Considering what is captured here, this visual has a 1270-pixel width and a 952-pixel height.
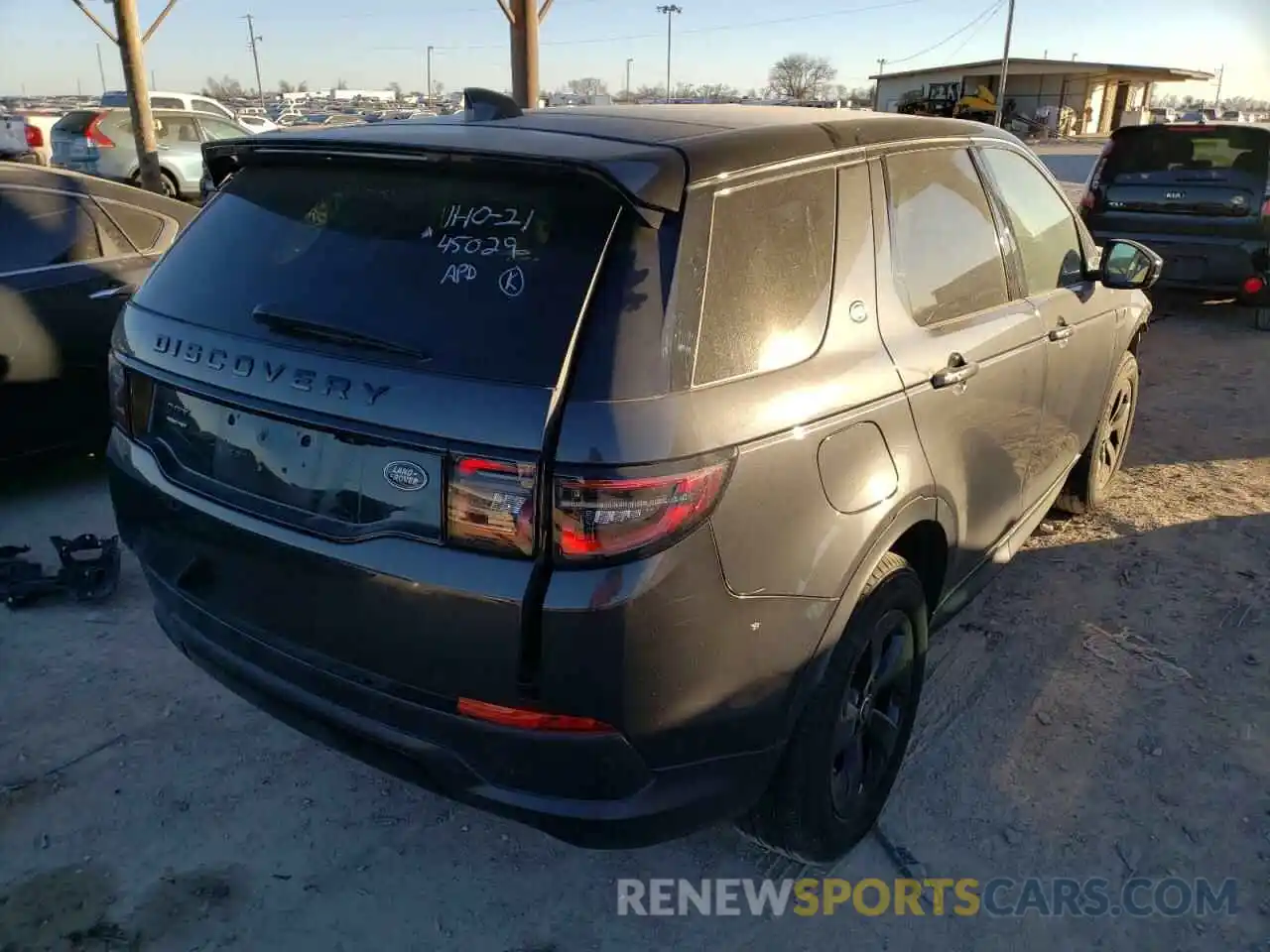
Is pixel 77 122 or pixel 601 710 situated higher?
pixel 77 122

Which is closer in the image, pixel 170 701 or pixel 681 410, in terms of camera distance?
pixel 681 410

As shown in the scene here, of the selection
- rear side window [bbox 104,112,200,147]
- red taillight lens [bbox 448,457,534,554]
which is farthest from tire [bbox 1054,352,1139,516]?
rear side window [bbox 104,112,200,147]

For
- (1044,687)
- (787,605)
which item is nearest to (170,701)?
(787,605)

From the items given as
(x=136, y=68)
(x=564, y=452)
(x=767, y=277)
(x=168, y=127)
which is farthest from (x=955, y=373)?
(x=168, y=127)

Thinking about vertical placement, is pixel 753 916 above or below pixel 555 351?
below

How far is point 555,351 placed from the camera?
1820 millimetres

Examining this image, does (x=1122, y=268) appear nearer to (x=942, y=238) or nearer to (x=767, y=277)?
(x=942, y=238)

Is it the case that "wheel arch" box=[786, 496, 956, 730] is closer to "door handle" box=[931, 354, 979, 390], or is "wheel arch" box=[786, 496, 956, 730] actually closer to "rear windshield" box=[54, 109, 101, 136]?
"door handle" box=[931, 354, 979, 390]

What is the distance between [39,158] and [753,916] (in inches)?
832

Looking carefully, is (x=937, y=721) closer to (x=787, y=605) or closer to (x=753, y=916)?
(x=753, y=916)

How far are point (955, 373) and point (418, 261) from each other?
4.93ft

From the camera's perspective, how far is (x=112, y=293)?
4793 mm

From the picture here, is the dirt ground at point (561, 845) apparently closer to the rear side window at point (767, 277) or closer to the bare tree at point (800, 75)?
the rear side window at point (767, 277)

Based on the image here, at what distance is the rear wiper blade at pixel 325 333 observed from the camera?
6.36 ft
